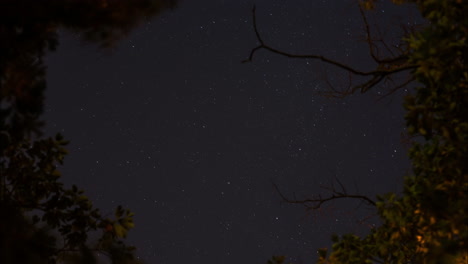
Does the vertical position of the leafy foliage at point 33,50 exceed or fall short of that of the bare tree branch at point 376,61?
it falls short

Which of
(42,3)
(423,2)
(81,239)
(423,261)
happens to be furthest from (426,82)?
(81,239)

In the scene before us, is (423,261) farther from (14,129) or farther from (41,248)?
(14,129)

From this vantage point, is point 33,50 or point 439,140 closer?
point 33,50

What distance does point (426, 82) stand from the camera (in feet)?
13.7

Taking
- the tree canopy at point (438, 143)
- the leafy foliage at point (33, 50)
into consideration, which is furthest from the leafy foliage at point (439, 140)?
the leafy foliage at point (33, 50)

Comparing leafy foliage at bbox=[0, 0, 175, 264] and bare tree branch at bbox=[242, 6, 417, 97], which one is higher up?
bare tree branch at bbox=[242, 6, 417, 97]

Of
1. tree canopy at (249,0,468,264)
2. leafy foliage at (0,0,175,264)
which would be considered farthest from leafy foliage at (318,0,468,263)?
leafy foliage at (0,0,175,264)

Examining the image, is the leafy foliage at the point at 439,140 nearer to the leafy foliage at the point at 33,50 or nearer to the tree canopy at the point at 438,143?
the tree canopy at the point at 438,143

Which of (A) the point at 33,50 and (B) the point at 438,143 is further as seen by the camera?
(B) the point at 438,143

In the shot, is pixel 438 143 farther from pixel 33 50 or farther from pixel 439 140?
pixel 33 50

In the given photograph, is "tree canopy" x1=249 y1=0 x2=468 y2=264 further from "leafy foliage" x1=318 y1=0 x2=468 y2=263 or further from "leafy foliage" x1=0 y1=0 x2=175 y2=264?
"leafy foliage" x1=0 y1=0 x2=175 y2=264

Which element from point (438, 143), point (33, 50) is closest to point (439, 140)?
point (438, 143)

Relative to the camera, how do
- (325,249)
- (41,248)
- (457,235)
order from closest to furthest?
(41,248) → (457,235) → (325,249)

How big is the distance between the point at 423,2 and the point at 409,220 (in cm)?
180
